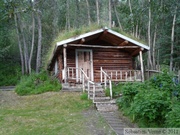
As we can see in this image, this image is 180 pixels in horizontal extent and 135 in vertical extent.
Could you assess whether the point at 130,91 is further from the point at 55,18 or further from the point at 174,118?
the point at 55,18

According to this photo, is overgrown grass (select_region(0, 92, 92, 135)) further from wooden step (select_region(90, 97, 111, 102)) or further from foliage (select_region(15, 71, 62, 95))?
foliage (select_region(15, 71, 62, 95))

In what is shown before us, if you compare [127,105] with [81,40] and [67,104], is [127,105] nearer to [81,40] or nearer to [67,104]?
[67,104]

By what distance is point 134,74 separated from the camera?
1452 centimetres

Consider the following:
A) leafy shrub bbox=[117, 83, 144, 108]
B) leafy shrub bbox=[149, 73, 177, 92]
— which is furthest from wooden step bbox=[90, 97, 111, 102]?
leafy shrub bbox=[149, 73, 177, 92]

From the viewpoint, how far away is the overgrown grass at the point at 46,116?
21.8 ft

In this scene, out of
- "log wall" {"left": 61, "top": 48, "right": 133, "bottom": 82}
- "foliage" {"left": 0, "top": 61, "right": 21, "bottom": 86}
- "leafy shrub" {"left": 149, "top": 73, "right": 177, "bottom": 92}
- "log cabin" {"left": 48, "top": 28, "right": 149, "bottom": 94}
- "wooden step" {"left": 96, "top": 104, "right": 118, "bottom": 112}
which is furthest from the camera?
"foliage" {"left": 0, "top": 61, "right": 21, "bottom": 86}

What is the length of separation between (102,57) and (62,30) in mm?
16296

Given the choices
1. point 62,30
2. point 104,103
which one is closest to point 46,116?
point 104,103

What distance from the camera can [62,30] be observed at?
101 feet

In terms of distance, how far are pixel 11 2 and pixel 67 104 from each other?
17.4 feet

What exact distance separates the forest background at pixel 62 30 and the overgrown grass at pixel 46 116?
354 inches

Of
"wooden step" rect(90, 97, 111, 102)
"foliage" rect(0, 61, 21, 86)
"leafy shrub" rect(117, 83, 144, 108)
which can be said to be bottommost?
"wooden step" rect(90, 97, 111, 102)

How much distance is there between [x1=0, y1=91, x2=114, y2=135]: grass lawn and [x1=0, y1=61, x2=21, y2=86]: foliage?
14.2m

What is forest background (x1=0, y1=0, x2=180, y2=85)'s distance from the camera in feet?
70.8
